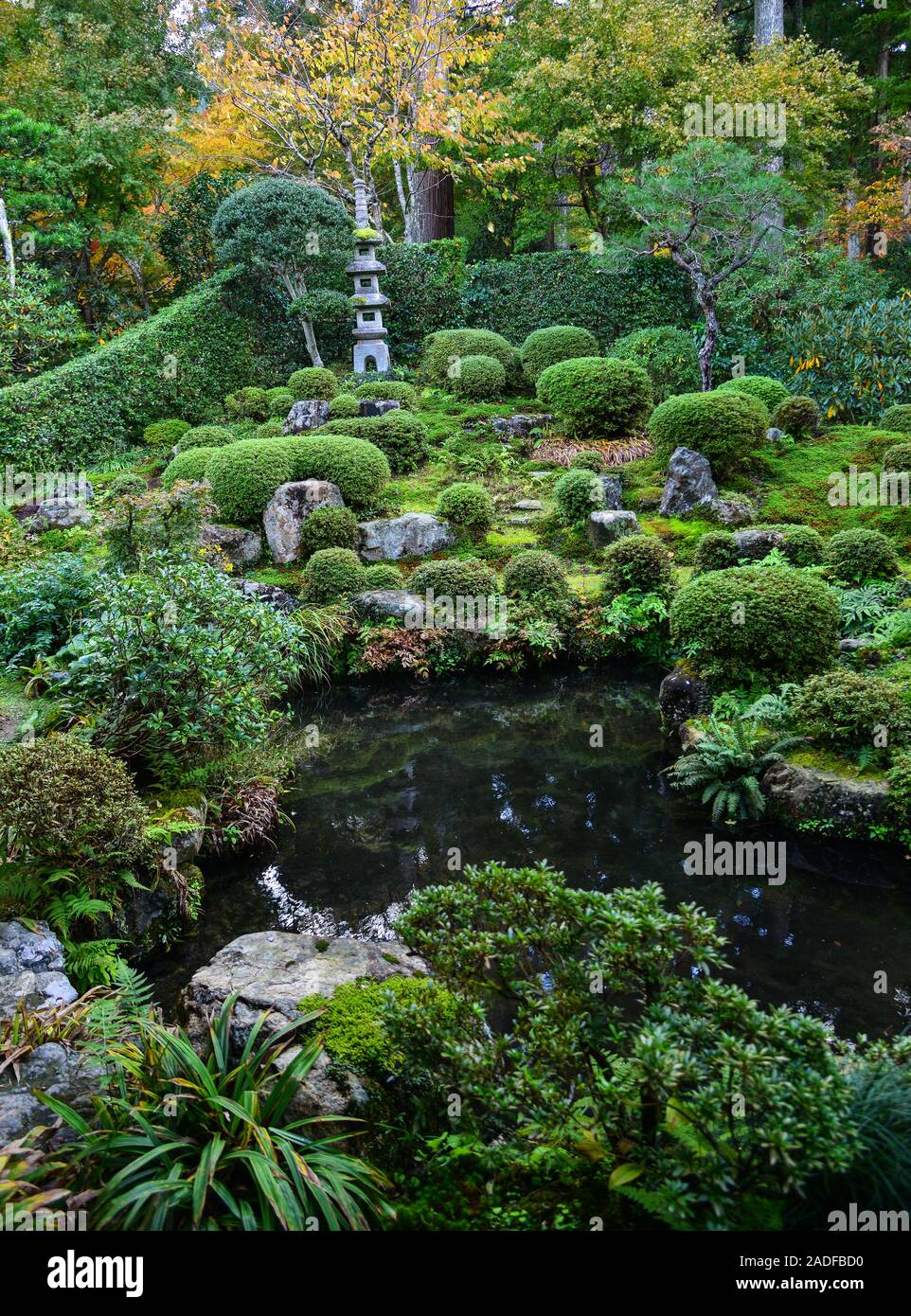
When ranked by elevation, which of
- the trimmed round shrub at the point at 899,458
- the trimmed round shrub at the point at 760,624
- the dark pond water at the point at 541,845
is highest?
the trimmed round shrub at the point at 899,458

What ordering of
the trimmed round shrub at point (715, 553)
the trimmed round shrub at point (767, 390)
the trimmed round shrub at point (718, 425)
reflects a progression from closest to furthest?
the trimmed round shrub at point (715, 553) < the trimmed round shrub at point (718, 425) < the trimmed round shrub at point (767, 390)

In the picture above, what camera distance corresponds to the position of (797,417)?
13.3m

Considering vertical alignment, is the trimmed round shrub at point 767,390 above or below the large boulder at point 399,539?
above

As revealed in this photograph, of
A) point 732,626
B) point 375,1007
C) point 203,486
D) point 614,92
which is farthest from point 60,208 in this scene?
point 375,1007

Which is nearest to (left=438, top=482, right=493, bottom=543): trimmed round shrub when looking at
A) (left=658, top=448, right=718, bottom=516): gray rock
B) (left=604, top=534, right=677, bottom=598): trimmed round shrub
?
(left=604, top=534, right=677, bottom=598): trimmed round shrub

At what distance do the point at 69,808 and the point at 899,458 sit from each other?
10276 millimetres

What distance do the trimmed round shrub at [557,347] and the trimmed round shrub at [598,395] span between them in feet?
7.33

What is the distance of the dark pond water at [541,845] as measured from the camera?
5.28 metres

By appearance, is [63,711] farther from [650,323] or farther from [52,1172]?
[650,323]

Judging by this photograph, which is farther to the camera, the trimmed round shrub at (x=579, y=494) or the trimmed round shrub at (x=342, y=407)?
the trimmed round shrub at (x=342, y=407)

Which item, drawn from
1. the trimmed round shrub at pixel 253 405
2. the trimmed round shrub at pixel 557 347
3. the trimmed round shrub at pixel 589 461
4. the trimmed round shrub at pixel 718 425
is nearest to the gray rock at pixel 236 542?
the trimmed round shrub at pixel 589 461

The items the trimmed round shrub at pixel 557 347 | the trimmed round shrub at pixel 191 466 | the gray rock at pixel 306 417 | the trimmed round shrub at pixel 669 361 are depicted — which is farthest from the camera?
the trimmed round shrub at pixel 557 347

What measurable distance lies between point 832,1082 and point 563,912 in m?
1.05

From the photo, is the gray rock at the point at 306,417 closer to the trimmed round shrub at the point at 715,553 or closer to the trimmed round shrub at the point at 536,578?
the trimmed round shrub at the point at 536,578
